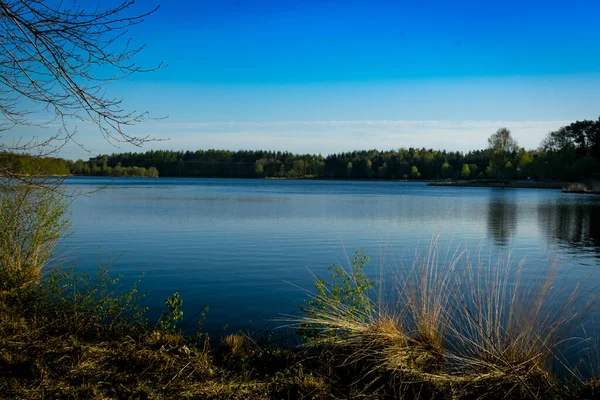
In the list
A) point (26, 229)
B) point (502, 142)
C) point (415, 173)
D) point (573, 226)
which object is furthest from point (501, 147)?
point (26, 229)

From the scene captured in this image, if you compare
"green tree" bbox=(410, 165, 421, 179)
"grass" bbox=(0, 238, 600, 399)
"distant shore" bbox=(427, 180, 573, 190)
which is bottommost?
"grass" bbox=(0, 238, 600, 399)

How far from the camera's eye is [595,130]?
94625mm

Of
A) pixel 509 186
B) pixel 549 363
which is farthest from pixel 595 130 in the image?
pixel 549 363

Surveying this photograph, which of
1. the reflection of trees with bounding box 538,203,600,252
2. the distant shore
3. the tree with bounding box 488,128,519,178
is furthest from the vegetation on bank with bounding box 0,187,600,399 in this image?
the tree with bounding box 488,128,519,178

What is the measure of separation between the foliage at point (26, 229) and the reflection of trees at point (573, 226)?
22663 millimetres

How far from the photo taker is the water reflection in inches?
968

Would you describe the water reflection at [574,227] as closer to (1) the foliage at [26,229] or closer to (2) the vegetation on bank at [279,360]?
(2) the vegetation on bank at [279,360]

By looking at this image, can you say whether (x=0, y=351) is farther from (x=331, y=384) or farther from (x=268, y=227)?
(x=268, y=227)

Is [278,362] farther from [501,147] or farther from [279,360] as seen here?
[501,147]

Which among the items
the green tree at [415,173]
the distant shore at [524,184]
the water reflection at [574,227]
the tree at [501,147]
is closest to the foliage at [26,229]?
the water reflection at [574,227]

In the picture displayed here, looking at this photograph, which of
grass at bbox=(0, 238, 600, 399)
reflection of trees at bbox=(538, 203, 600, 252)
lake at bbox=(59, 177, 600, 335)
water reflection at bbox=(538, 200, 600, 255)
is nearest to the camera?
grass at bbox=(0, 238, 600, 399)

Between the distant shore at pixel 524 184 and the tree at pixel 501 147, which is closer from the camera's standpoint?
the distant shore at pixel 524 184

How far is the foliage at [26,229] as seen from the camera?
10586 millimetres

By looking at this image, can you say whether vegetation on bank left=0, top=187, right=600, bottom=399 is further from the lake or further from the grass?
the lake
